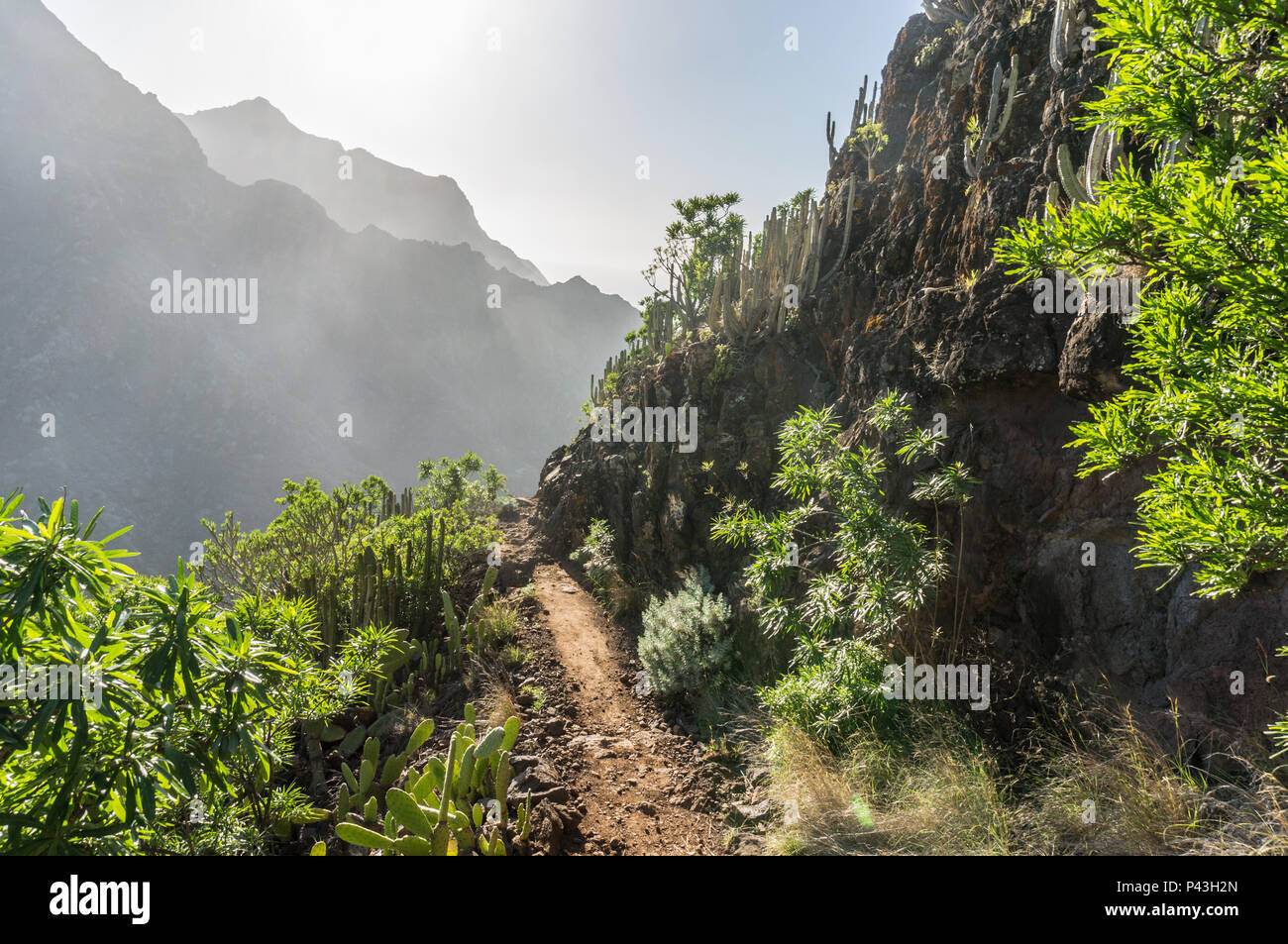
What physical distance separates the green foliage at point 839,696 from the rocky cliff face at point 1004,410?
85 cm

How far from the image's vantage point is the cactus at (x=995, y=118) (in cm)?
648

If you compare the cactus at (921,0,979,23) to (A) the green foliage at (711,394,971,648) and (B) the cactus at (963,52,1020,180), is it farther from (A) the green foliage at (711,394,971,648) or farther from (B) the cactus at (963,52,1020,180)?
(A) the green foliage at (711,394,971,648)

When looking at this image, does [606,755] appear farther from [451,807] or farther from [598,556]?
[598,556]

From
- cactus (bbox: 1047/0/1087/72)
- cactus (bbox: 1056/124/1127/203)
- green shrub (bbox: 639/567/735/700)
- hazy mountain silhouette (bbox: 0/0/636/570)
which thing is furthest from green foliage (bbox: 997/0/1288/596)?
hazy mountain silhouette (bbox: 0/0/636/570)

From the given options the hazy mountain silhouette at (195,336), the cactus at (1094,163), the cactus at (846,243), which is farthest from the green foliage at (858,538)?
the hazy mountain silhouette at (195,336)

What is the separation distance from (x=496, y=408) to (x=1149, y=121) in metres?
103

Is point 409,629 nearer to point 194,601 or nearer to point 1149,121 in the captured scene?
point 194,601

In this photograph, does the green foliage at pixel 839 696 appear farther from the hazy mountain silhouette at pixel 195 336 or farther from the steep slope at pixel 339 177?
the steep slope at pixel 339 177

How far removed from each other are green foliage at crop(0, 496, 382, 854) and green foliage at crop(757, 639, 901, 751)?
3772mm

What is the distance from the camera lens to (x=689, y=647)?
697 centimetres


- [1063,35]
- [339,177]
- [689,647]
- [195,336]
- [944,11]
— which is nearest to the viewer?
[1063,35]

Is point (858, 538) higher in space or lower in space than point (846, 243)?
lower

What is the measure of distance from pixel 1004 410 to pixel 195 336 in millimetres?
89637

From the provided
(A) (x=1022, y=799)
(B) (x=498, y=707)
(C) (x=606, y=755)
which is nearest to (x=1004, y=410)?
(A) (x=1022, y=799)
